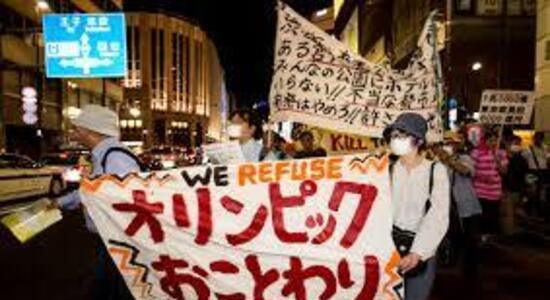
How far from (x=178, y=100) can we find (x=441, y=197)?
139m

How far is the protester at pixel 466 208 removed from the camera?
9.59 m

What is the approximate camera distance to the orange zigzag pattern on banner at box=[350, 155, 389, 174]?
16.5ft

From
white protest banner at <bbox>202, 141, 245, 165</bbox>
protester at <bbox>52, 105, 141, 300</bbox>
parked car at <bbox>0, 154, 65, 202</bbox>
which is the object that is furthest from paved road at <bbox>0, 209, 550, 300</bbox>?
parked car at <bbox>0, 154, 65, 202</bbox>

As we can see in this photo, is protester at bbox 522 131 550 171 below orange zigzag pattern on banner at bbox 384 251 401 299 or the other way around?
the other way around

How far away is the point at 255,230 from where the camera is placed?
501 centimetres

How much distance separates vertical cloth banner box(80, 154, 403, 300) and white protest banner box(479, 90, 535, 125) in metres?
8.89

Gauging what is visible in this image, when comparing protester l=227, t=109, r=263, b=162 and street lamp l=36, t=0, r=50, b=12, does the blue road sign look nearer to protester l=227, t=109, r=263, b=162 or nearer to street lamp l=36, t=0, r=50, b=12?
street lamp l=36, t=0, r=50, b=12

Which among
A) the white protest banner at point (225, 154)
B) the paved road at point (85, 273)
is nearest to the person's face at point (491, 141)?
the paved road at point (85, 273)

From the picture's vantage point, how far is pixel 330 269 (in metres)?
4.95

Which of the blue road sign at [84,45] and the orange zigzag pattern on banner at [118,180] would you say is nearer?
the orange zigzag pattern on banner at [118,180]

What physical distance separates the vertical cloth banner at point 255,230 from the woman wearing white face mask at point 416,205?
0.10 m

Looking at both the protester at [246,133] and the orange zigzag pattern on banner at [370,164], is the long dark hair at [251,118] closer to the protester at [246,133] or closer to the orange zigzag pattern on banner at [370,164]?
the protester at [246,133]

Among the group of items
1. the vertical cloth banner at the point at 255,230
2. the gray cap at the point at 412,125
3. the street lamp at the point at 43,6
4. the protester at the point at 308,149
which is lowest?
the vertical cloth banner at the point at 255,230

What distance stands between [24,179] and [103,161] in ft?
53.1
